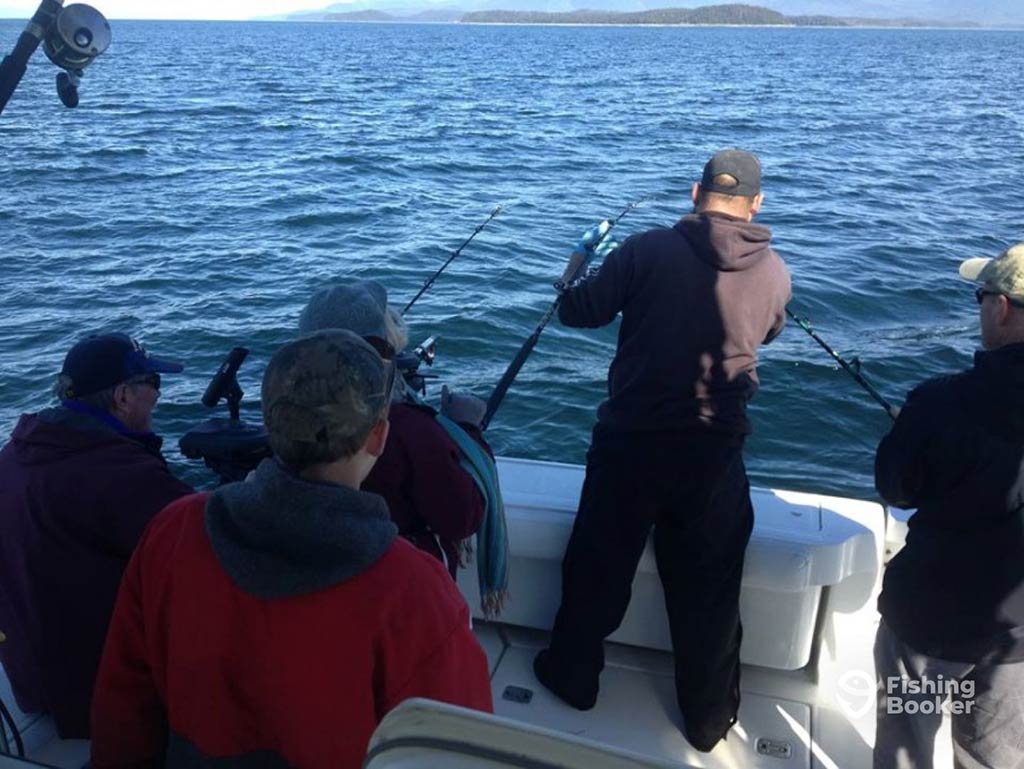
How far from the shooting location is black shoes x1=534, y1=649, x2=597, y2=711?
3.02m

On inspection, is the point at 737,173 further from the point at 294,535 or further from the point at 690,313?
the point at 294,535

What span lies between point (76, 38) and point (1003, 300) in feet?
8.13

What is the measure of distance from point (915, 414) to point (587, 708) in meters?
1.48

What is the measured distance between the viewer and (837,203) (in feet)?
47.9

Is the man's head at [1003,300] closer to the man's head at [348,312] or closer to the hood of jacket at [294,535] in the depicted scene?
the man's head at [348,312]

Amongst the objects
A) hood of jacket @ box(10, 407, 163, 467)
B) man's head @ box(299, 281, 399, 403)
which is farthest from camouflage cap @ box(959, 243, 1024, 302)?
hood of jacket @ box(10, 407, 163, 467)

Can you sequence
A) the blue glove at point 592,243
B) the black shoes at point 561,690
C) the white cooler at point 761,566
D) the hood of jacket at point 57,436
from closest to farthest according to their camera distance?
the hood of jacket at point 57,436
the white cooler at point 761,566
the black shoes at point 561,690
the blue glove at point 592,243

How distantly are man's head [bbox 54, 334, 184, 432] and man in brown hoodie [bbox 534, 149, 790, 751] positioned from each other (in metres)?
1.24

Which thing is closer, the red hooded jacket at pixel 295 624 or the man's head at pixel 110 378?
the red hooded jacket at pixel 295 624

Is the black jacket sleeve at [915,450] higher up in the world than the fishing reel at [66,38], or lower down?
lower down

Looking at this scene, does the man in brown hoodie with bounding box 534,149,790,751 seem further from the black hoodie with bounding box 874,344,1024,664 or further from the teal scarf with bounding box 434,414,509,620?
the black hoodie with bounding box 874,344,1024,664

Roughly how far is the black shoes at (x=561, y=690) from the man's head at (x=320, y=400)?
1.87 m

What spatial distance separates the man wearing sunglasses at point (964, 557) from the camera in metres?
2.12

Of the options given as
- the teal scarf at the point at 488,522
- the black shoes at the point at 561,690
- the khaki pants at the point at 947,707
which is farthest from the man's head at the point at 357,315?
the khaki pants at the point at 947,707
